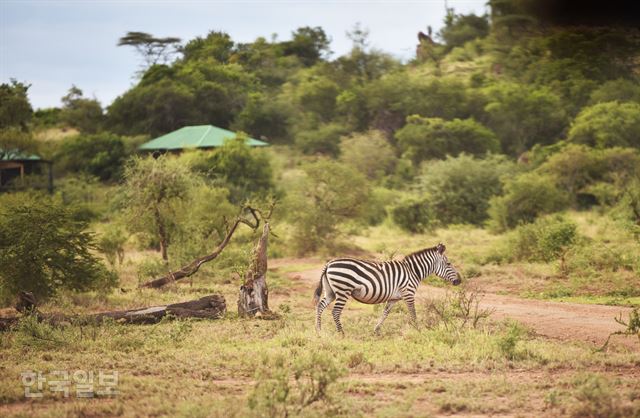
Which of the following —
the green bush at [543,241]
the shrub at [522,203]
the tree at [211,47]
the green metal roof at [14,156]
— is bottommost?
the green bush at [543,241]

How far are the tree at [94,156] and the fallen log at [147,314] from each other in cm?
2940

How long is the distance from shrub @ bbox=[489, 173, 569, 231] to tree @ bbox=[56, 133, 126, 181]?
21.8 m

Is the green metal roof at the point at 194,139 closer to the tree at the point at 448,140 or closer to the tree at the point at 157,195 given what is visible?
the tree at the point at 448,140

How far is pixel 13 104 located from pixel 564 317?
107 ft

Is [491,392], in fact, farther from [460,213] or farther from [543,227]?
[460,213]

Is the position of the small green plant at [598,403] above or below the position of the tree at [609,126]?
below

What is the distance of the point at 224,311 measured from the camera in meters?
12.9

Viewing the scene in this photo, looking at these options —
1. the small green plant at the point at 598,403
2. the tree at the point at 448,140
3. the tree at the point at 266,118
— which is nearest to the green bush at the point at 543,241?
the small green plant at the point at 598,403

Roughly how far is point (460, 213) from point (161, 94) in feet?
81.7

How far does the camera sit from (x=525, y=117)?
44969 millimetres

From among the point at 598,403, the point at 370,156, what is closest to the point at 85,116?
the point at 370,156

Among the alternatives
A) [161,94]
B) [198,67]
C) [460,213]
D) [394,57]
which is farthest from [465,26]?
[460,213]

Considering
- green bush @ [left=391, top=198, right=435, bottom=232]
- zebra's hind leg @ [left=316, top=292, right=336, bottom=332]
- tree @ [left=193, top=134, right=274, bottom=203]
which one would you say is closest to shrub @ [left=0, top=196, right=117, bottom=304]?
zebra's hind leg @ [left=316, top=292, right=336, bottom=332]

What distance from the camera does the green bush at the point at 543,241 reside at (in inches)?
750
